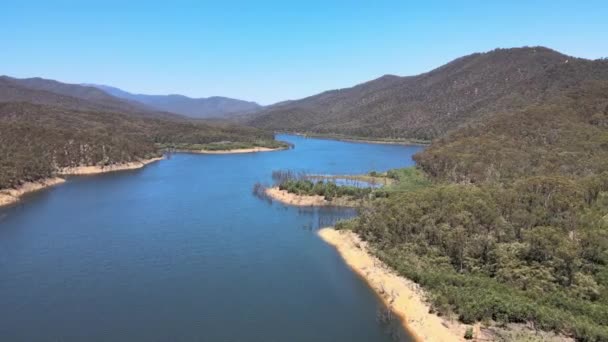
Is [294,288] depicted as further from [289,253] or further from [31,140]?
[31,140]

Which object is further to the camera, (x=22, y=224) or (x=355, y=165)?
(x=355, y=165)

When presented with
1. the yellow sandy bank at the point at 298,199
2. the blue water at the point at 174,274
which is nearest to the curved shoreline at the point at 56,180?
the blue water at the point at 174,274

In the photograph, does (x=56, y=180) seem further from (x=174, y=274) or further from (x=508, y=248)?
(x=508, y=248)

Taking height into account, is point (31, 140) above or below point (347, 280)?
above

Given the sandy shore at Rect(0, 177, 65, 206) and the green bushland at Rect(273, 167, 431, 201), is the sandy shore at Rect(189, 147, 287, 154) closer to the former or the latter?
the sandy shore at Rect(0, 177, 65, 206)

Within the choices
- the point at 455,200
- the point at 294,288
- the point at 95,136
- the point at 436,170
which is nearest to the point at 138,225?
the point at 294,288

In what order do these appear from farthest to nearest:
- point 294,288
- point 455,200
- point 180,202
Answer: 1. point 180,202
2. point 455,200
3. point 294,288
